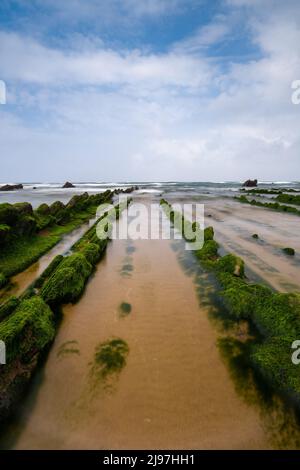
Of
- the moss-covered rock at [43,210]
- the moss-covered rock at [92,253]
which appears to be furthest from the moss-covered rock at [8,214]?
the moss-covered rock at [43,210]

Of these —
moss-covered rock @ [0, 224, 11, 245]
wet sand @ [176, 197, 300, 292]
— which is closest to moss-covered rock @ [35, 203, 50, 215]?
moss-covered rock @ [0, 224, 11, 245]

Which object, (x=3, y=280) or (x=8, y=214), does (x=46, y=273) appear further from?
(x=8, y=214)

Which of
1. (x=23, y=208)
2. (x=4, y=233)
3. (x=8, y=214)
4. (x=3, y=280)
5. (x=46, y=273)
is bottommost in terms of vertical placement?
(x=3, y=280)

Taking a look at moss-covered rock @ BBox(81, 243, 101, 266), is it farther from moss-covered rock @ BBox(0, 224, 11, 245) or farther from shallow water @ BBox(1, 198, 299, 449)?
moss-covered rock @ BBox(0, 224, 11, 245)

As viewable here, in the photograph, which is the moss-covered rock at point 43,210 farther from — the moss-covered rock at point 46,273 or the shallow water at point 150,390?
the shallow water at point 150,390

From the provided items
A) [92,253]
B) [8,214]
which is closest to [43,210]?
[8,214]

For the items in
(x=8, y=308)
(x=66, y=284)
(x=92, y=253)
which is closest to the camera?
(x=8, y=308)

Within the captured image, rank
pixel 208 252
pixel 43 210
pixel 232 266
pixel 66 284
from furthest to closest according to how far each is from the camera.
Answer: pixel 43 210
pixel 208 252
pixel 232 266
pixel 66 284

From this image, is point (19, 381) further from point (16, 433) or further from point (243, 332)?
point (243, 332)

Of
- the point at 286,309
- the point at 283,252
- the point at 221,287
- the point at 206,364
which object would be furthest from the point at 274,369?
the point at 283,252
